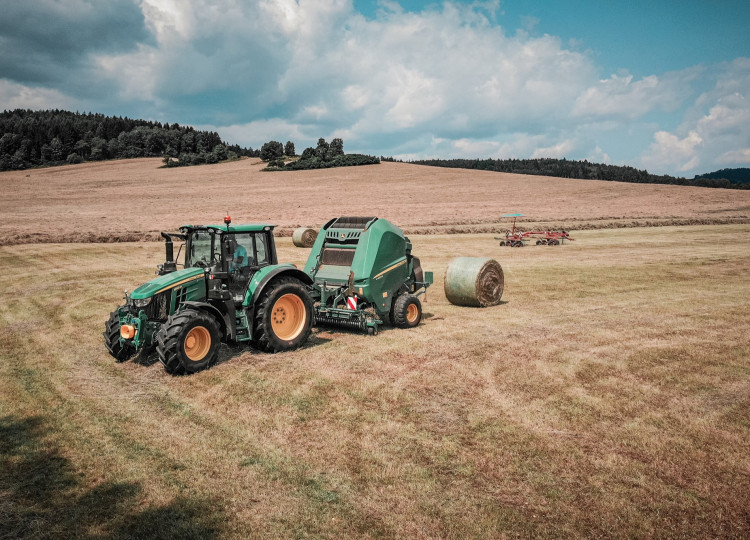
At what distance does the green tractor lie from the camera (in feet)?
25.7

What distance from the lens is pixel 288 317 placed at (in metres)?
9.48

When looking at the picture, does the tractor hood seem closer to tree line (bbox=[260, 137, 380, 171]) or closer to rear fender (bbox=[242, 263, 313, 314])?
rear fender (bbox=[242, 263, 313, 314])

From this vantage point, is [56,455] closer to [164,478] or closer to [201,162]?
[164,478]

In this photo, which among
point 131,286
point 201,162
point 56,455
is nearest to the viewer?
point 56,455

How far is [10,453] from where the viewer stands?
5449 millimetres

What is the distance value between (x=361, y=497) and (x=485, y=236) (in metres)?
28.9

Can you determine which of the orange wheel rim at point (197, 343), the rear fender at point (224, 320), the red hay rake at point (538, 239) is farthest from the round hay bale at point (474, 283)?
the red hay rake at point (538, 239)

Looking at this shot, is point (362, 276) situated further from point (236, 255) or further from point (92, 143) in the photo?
point (92, 143)

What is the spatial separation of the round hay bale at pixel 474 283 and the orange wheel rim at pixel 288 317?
5.25 meters

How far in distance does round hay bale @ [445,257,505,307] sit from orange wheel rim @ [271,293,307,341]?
207 inches

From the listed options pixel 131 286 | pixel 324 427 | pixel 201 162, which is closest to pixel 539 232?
pixel 131 286

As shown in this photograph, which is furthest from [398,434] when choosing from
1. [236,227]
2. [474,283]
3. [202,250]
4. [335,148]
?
[335,148]

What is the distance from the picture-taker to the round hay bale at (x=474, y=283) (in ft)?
43.1

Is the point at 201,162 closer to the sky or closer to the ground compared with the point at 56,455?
closer to the sky
